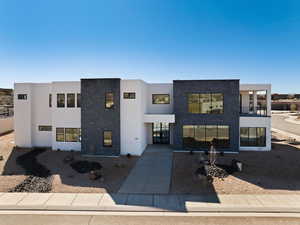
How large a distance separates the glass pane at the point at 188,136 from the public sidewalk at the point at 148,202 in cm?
936

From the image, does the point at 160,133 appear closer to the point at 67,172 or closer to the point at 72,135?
the point at 72,135

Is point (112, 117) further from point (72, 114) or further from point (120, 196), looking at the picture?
point (120, 196)

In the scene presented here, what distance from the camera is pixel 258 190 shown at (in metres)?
10.9

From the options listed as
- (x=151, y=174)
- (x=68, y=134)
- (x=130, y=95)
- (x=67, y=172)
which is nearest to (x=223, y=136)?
(x=151, y=174)

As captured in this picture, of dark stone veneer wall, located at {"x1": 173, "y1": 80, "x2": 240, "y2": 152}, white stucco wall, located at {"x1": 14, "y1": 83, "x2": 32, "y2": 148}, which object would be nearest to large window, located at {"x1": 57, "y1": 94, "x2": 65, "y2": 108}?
white stucco wall, located at {"x1": 14, "y1": 83, "x2": 32, "y2": 148}

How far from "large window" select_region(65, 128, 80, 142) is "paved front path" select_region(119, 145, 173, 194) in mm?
6333

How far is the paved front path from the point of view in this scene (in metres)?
11.1

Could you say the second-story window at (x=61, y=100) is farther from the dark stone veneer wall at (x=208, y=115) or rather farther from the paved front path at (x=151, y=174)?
the dark stone veneer wall at (x=208, y=115)

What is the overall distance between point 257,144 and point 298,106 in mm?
70078

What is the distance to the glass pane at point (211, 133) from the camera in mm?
19156

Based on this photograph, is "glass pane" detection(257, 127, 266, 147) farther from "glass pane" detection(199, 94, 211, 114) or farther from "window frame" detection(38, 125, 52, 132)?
"window frame" detection(38, 125, 52, 132)

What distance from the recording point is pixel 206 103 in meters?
19.1

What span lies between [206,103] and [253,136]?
536cm

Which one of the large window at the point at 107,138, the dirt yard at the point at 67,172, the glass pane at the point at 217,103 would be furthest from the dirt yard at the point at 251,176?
the large window at the point at 107,138
